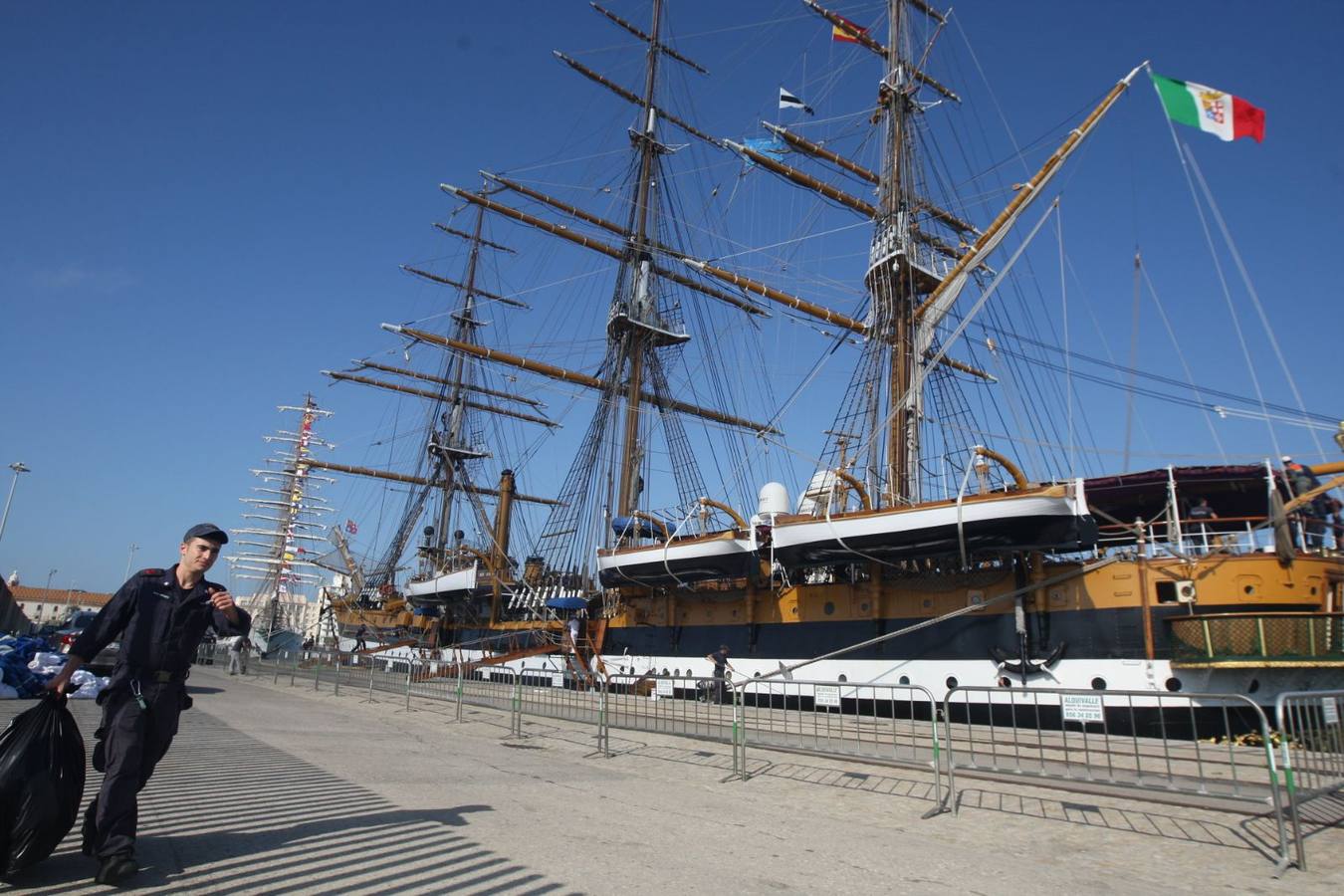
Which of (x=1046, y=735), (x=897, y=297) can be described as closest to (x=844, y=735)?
(x=1046, y=735)

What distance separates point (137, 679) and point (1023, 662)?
13067mm

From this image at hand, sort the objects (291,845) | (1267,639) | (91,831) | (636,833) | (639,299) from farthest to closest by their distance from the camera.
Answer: (639,299) < (1267,639) < (636,833) < (291,845) < (91,831)

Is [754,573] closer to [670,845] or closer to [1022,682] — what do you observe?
[1022,682]

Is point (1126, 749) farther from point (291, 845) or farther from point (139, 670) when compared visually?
point (139, 670)

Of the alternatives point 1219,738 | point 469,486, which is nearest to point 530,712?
point 1219,738

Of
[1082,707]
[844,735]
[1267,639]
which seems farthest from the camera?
[1267,639]

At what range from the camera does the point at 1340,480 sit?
11.7 metres

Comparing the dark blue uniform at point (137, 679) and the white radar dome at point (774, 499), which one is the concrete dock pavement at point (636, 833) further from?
the white radar dome at point (774, 499)

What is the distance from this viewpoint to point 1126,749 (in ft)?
26.6

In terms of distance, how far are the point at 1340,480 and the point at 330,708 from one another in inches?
715

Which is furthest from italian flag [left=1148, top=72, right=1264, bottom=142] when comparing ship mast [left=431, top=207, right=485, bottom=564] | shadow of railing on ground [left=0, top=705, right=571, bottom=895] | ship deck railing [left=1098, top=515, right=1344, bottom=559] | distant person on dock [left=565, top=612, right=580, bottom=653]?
ship mast [left=431, top=207, right=485, bottom=564]

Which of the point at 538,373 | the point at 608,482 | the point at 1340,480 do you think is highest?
the point at 538,373

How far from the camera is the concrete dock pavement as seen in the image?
4090mm

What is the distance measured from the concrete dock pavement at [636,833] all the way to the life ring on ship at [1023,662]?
20.1ft
